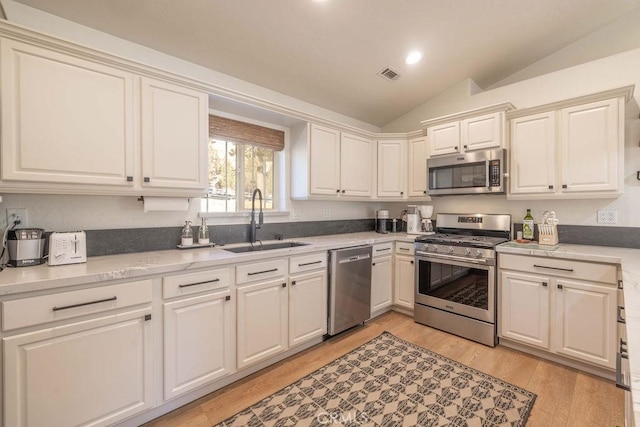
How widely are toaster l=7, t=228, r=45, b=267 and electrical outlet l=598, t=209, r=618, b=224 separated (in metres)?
4.27

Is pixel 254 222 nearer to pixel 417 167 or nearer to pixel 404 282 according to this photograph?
pixel 404 282

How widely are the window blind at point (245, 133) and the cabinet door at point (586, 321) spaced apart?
9.26 feet

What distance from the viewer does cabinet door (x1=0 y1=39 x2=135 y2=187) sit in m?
1.49

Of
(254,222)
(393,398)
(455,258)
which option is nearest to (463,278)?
(455,258)

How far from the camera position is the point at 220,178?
Result: 2.71 meters

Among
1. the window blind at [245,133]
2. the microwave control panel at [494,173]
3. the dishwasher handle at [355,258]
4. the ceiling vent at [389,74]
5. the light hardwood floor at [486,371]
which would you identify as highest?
the ceiling vent at [389,74]

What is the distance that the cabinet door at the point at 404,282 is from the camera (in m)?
3.17

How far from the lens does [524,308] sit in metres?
2.42

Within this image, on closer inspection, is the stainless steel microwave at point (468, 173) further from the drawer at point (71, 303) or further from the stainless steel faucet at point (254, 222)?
the drawer at point (71, 303)

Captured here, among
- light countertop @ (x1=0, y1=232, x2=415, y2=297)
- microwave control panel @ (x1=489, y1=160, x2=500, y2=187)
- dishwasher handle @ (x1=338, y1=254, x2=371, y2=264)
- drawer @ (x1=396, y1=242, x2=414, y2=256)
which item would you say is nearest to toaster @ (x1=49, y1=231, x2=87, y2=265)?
light countertop @ (x1=0, y1=232, x2=415, y2=297)

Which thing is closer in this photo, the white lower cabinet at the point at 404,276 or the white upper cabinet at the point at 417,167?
the white lower cabinet at the point at 404,276

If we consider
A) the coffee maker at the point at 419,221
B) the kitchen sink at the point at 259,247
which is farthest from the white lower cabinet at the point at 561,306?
the kitchen sink at the point at 259,247

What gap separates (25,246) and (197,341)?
1102 millimetres

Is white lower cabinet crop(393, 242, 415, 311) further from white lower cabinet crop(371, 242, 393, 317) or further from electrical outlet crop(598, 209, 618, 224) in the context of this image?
electrical outlet crop(598, 209, 618, 224)
